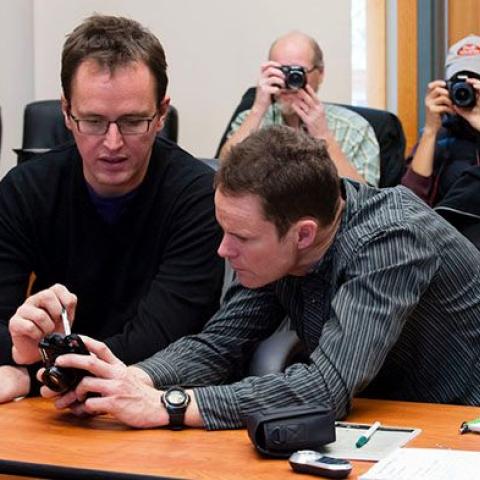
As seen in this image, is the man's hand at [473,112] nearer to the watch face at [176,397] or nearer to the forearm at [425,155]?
the forearm at [425,155]

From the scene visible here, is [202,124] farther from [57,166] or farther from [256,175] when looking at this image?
[256,175]

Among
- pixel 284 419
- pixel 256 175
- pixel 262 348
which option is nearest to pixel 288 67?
pixel 262 348

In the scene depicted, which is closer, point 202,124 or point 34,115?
point 34,115

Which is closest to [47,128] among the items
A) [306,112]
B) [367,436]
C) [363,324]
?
[306,112]

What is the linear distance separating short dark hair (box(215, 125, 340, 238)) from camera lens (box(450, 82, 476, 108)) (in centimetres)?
185

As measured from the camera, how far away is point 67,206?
2340mm

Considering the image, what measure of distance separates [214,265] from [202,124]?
8.73 feet

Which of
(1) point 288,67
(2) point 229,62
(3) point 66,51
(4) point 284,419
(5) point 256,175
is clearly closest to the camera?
(4) point 284,419

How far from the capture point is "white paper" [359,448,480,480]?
140cm

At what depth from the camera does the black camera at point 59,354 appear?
1.75 metres

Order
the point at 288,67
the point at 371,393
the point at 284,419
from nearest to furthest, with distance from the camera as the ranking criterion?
1. the point at 284,419
2. the point at 371,393
3. the point at 288,67

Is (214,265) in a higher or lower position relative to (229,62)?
Result: lower

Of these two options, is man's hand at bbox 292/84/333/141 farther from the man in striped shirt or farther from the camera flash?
the camera flash

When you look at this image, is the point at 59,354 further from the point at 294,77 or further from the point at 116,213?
the point at 294,77
